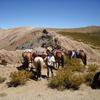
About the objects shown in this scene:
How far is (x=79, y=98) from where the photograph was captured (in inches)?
555

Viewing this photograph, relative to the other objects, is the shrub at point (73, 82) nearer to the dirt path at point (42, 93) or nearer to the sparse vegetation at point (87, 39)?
the dirt path at point (42, 93)

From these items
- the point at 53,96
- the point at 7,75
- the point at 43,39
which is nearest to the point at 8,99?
the point at 53,96

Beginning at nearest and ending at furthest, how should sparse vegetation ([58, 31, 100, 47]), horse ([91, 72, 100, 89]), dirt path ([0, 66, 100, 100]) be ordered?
dirt path ([0, 66, 100, 100]) → horse ([91, 72, 100, 89]) → sparse vegetation ([58, 31, 100, 47])

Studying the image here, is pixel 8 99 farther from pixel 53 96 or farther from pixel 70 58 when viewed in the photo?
pixel 70 58

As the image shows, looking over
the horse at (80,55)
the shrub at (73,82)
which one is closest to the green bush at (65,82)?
the shrub at (73,82)

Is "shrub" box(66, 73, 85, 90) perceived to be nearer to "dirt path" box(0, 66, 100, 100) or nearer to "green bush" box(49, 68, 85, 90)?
"green bush" box(49, 68, 85, 90)

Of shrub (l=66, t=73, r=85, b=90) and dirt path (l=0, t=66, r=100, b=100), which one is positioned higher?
shrub (l=66, t=73, r=85, b=90)

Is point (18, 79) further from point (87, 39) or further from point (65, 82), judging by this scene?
point (87, 39)

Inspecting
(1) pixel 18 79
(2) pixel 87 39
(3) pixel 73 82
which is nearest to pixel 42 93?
(3) pixel 73 82

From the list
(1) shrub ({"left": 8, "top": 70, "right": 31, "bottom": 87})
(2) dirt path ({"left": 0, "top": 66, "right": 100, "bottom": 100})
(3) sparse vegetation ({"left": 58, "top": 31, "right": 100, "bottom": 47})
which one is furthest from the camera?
(3) sparse vegetation ({"left": 58, "top": 31, "right": 100, "bottom": 47})

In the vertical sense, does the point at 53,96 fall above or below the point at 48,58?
below

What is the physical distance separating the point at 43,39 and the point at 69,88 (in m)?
21.9

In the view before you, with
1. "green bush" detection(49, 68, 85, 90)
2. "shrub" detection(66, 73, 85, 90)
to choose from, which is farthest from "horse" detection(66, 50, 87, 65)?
"shrub" detection(66, 73, 85, 90)

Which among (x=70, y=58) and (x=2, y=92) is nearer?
(x=2, y=92)
